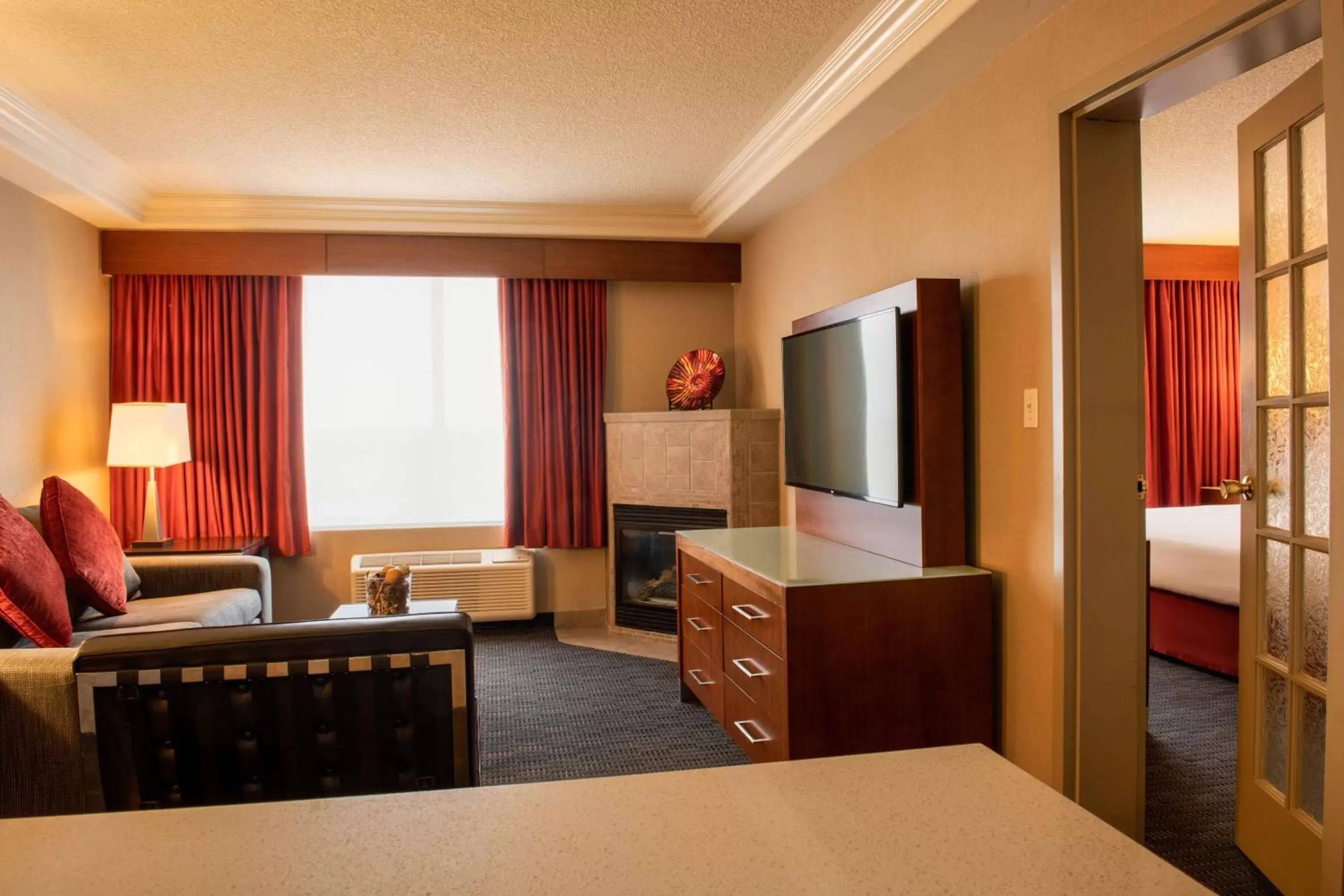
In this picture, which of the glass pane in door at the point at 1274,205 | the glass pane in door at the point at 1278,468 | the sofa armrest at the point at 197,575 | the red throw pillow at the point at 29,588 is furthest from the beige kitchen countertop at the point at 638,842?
the sofa armrest at the point at 197,575

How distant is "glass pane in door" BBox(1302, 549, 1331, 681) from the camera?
1.96 m

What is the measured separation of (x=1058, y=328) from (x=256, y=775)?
212 centimetres

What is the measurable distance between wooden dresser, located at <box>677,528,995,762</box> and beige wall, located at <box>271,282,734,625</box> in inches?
106

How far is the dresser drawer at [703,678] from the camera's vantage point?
3480mm

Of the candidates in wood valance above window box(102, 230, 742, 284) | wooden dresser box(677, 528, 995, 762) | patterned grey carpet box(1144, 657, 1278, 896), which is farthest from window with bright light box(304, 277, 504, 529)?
patterned grey carpet box(1144, 657, 1278, 896)

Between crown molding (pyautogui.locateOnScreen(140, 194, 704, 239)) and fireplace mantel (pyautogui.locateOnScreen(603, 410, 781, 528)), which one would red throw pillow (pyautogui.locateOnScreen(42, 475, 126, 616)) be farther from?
fireplace mantel (pyautogui.locateOnScreen(603, 410, 781, 528))

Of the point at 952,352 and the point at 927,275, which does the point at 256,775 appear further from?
the point at 927,275

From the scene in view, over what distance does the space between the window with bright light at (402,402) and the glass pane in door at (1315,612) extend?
4.26 meters

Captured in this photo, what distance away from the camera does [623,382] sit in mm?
5645

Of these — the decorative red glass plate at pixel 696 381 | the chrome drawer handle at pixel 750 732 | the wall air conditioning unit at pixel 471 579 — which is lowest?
the chrome drawer handle at pixel 750 732

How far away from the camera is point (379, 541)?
212 inches

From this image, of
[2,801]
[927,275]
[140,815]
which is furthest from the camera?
[927,275]

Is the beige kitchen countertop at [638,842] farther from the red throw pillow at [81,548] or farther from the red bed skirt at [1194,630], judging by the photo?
the red bed skirt at [1194,630]

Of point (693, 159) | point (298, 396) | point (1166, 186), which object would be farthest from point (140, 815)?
point (1166, 186)
